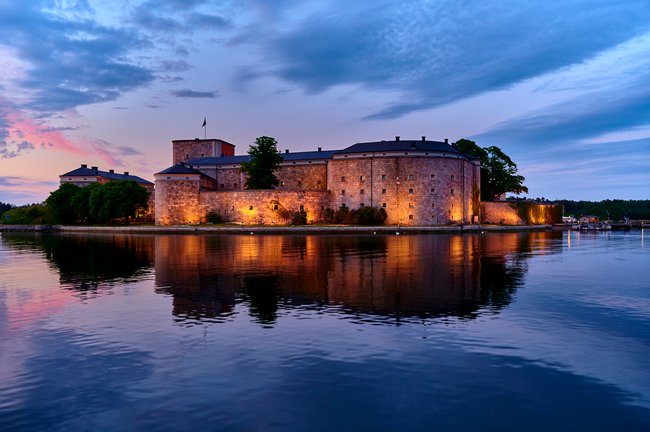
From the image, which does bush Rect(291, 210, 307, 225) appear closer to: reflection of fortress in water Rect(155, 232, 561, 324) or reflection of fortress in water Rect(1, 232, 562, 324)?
reflection of fortress in water Rect(1, 232, 562, 324)

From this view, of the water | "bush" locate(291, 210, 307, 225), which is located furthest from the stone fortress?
the water

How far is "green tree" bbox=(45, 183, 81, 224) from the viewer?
83312 millimetres

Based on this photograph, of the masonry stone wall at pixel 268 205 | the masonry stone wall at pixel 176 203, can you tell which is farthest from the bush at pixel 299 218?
the masonry stone wall at pixel 176 203

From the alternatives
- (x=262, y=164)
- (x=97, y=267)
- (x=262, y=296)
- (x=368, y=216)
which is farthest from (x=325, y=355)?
(x=262, y=164)

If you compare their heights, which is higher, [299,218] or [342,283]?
[299,218]

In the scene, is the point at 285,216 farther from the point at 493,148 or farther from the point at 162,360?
the point at 162,360

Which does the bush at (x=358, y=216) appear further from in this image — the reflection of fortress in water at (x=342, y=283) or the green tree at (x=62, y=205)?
the green tree at (x=62, y=205)

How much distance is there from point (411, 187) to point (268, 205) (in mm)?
21374

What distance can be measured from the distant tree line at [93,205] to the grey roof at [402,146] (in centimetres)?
3351

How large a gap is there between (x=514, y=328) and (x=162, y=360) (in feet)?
25.9

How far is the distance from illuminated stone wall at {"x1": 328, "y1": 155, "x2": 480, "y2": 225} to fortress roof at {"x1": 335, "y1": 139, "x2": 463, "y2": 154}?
4.39ft

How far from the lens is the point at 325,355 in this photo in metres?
9.70

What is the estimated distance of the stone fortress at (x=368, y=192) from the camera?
73.8 metres

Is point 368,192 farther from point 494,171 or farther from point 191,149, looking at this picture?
point 191,149
